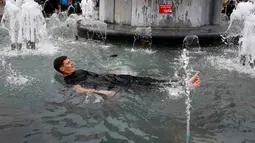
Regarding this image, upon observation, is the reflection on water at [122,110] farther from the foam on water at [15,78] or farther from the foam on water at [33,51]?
the foam on water at [33,51]

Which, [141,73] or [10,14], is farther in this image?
[10,14]

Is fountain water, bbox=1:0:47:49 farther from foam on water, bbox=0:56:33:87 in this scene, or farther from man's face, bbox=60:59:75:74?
man's face, bbox=60:59:75:74

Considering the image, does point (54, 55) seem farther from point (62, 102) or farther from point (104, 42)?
point (62, 102)

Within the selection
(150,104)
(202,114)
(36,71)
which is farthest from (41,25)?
(202,114)

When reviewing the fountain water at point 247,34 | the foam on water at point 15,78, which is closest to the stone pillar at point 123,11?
the fountain water at point 247,34

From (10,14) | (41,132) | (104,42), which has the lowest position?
(41,132)

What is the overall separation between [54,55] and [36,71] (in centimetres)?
189

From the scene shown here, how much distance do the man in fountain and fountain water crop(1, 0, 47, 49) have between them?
15.3 ft

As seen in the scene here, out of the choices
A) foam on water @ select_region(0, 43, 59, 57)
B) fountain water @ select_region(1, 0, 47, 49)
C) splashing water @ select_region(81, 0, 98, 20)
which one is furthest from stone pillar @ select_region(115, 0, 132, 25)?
foam on water @ select_region(0, 43, 59, 57)

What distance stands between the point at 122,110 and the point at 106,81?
2.49ft

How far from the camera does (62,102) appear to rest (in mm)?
5742

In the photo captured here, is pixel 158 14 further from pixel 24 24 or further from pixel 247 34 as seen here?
pixel 24 24

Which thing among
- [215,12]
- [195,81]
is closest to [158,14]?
[215,12]

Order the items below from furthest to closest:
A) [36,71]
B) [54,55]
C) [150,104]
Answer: [54,55], [36,71], [150,104]
